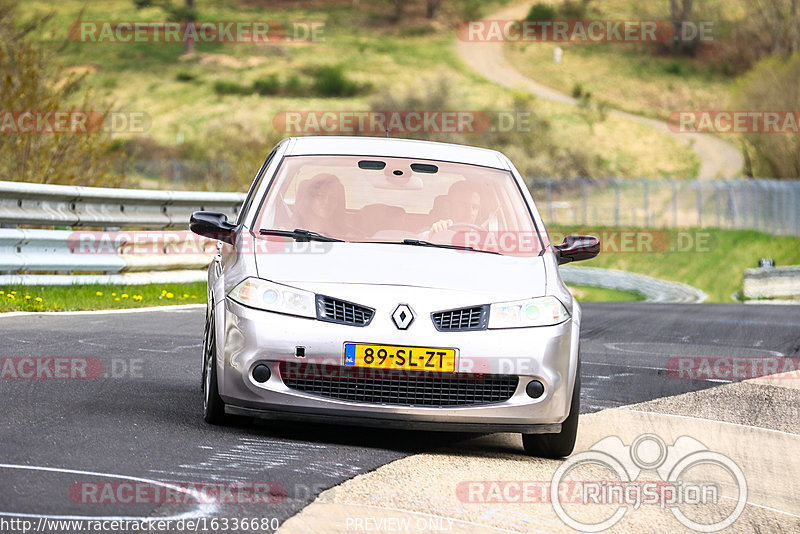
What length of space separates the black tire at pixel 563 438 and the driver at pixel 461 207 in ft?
4.29

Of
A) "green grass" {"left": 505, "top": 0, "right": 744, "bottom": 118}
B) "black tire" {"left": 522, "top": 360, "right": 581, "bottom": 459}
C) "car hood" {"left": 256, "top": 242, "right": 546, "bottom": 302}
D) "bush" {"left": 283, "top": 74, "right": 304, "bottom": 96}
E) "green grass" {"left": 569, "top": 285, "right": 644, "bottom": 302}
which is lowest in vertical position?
"green grass" {"left": 569, "top": 285, "right": 644, "bottom": 302}

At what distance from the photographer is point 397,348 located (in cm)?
627

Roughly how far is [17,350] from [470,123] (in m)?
71.0

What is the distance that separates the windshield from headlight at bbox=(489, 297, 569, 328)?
68cm

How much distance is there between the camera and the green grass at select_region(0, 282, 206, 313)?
1251cm

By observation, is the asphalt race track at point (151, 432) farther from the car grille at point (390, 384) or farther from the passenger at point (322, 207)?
the passenger at point (322, 207)

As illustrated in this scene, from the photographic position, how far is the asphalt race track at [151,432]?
5121mm

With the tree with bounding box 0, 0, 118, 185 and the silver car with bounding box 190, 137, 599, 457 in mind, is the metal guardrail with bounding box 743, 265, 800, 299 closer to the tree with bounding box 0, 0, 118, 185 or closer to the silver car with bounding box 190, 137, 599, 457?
the tree with bounding box 0, 0, 118, 185

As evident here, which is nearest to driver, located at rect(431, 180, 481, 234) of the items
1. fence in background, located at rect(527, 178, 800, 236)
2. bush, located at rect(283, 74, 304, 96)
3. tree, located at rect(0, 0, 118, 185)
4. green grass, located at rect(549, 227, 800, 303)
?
tree, located at rect(0, 0, 118, 185)

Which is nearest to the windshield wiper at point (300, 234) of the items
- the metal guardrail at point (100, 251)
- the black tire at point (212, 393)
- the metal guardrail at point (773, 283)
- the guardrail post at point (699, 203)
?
the black tire at point (212, 393)

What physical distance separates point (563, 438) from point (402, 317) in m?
1.09

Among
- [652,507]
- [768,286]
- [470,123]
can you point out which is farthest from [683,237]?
[652,507]

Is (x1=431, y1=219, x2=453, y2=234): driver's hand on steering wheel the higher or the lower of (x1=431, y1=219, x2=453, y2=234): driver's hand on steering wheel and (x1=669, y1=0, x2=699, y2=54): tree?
the lower

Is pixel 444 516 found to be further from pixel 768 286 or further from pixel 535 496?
pixel 768 286
